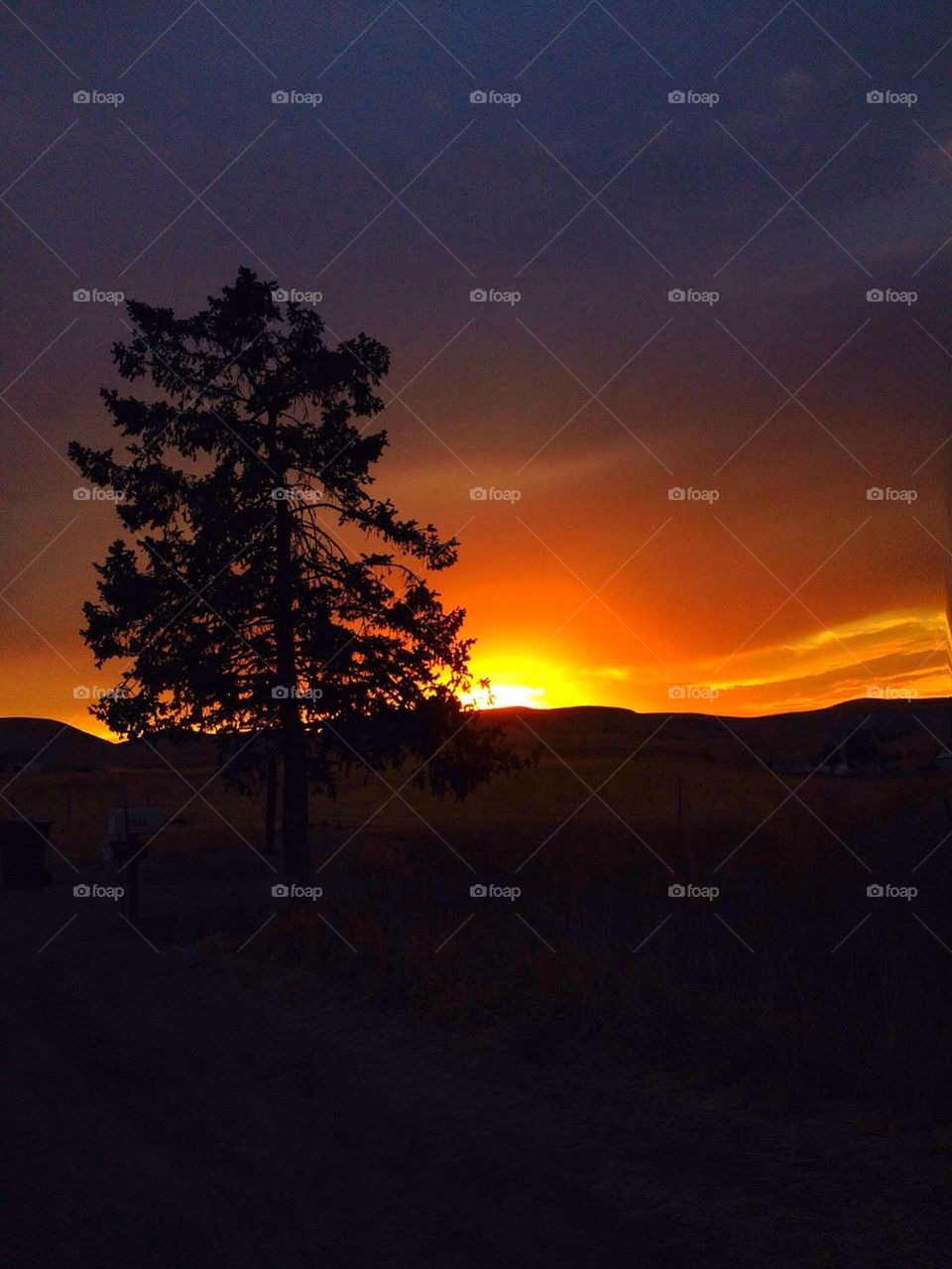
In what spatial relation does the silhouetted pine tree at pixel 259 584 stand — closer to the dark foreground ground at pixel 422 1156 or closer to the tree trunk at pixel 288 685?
the tree trunk at pixel 288 685

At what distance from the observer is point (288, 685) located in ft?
70.8

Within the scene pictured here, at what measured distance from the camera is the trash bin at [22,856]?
83.0 feet

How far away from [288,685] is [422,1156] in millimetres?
15548

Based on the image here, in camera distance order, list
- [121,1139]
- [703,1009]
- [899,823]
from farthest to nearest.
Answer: [899,823] < [703,1009] < [121,1139]

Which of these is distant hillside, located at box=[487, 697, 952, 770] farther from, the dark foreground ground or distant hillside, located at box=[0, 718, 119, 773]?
the dark foreground ground

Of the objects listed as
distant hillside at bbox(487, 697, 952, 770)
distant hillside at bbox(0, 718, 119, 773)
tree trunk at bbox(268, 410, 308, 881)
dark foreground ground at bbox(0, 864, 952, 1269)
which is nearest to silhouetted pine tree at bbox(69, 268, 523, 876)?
tree trunk at bbox(268, 410, 308, 881)

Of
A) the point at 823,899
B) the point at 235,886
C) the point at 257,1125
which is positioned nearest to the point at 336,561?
the point at 235,886

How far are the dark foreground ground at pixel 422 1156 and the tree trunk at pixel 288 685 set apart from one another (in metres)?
11.3

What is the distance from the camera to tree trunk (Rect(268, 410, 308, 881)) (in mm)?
21516

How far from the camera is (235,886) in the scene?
2342 centimetres

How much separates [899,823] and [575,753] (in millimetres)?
76868

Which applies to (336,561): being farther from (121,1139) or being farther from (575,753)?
(575,753)

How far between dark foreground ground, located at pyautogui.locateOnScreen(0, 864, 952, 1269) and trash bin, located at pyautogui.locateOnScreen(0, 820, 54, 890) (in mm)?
16013

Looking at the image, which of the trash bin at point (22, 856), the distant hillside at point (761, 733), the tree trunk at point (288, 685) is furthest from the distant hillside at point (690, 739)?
the tree trunk at point (288, 685)
